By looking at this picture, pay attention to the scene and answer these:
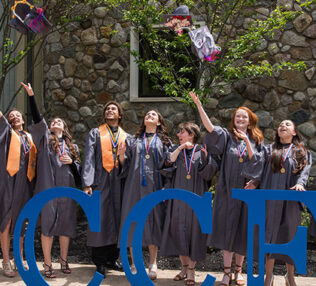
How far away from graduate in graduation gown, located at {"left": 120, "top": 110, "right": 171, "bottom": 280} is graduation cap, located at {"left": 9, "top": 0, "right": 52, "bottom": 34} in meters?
1.71

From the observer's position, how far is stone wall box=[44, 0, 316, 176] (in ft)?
23.9

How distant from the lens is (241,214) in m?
4.66

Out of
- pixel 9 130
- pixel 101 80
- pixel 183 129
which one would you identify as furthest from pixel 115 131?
pixel 101 80

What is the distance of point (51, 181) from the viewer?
5055 mm

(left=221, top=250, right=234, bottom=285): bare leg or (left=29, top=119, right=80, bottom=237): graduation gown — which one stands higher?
(left=29, top=119, right=80, bottom=237): graduation gown

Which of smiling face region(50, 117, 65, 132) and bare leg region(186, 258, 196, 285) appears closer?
bare leg region(186, 258, 196, 285)

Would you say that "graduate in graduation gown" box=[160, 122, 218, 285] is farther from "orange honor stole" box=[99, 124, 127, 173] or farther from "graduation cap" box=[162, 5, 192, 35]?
"graduation cap" box=[162, 5, 192, 35]

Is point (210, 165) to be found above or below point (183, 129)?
below

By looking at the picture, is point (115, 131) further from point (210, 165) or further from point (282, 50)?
point (282, 50)

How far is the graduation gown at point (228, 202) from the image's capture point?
4617mm

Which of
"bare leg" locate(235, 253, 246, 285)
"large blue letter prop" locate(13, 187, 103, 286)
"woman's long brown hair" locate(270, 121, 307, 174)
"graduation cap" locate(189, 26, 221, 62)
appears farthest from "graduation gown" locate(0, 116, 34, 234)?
"woman's long brown hair" locate(270, 121, 307, 174)

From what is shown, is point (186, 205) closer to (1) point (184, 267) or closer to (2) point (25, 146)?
(1) point (184, 267)

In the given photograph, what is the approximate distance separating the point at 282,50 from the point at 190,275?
160 inches

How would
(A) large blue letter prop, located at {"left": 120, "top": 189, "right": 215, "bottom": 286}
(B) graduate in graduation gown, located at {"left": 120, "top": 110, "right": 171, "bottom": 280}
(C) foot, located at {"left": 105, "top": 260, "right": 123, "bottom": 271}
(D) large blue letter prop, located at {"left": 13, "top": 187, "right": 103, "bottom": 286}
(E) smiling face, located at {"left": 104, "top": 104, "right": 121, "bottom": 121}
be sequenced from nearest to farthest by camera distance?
(A) large blue letter prop, located at {"left": 120, "top": 189, "right": 215, "bottom": 286}
(D) large blue letter prop, located at {"left": 13, "top": 187, "right": 103, "bottom": 286}
(B) graduate in graduation gown, located at {"left": 120, "top": 110, "right": 171, "bottom": 280}
(E) smiling face, located at {"left": 104, "top": 104, "right": 121, "bottom": 121}
(C) foot, located at {"left": 105, "top": 260, "right": 123, "bottom": 271}
